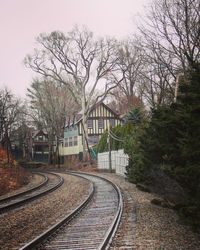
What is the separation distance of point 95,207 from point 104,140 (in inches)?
865

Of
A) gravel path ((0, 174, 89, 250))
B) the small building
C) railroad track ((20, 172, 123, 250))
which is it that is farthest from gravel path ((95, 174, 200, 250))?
the small building

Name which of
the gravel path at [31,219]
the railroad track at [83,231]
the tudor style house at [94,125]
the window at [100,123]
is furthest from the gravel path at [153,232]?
the window at [100,123]

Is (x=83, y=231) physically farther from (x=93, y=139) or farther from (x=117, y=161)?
(x=93, y=139)

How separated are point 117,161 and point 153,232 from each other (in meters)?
19.0

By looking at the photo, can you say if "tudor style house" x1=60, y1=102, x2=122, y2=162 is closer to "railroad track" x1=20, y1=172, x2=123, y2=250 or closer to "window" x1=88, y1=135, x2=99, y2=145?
"window" x1=88, y1=135, x2=99, y2=145

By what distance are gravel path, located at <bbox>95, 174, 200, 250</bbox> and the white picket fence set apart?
1057 centimetres

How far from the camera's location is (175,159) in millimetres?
7762

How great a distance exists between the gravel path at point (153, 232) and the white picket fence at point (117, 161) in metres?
10.6

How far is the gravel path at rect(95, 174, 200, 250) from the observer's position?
20.0 feet

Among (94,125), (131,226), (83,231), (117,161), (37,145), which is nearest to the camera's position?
(83,231)

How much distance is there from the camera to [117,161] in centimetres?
2606

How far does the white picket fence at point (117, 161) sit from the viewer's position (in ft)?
74.8

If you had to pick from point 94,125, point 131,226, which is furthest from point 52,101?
point 131,226

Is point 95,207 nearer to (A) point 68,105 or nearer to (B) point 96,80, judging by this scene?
(B) point 96,80
